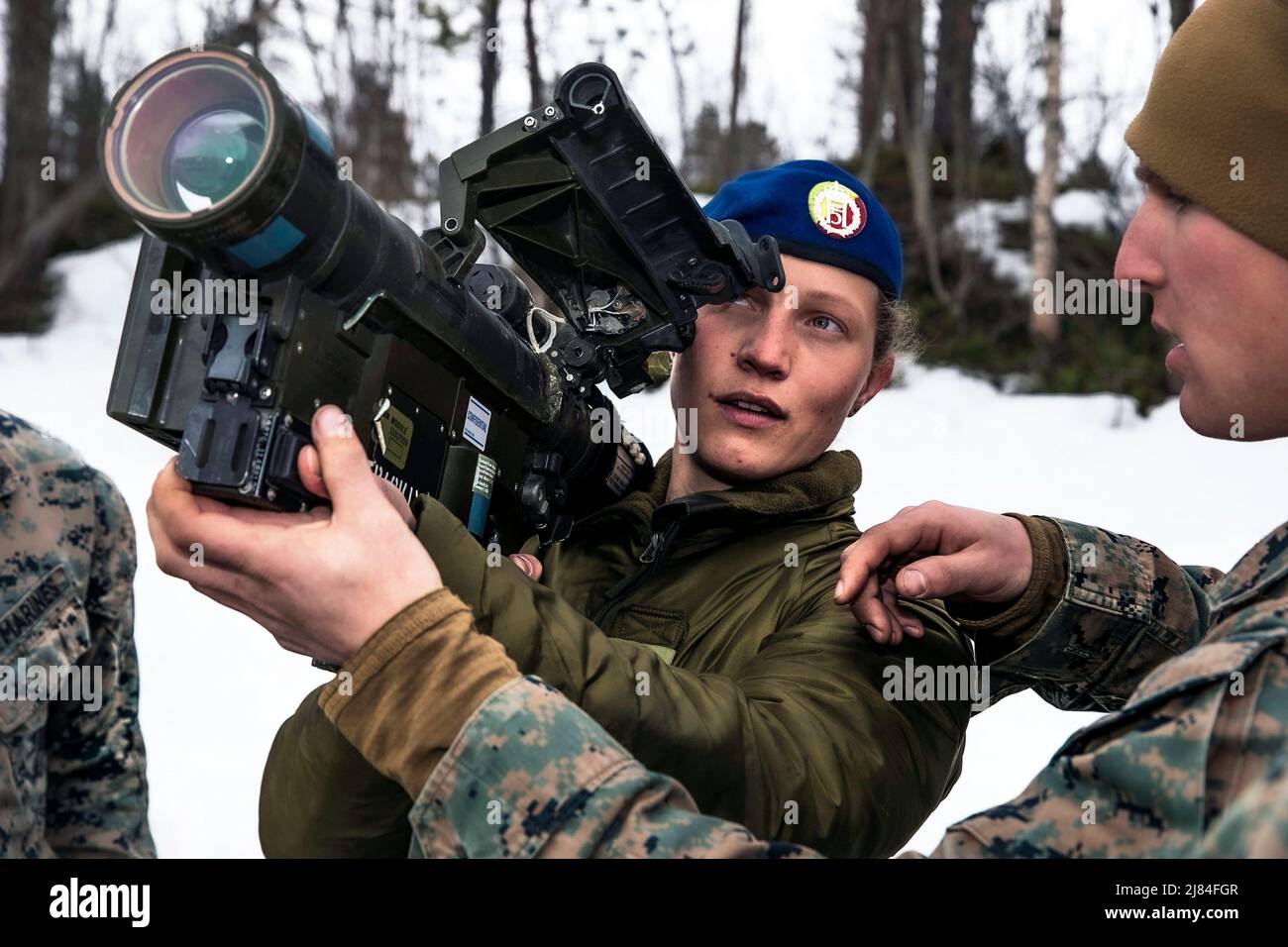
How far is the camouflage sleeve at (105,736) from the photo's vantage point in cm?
212

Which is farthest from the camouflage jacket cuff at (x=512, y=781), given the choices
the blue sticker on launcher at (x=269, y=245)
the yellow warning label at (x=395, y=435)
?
the blue sticker on launcher at (x=269, y=245)

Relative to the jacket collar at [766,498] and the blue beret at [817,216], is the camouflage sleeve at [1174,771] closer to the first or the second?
the jacket collar at [766,498]

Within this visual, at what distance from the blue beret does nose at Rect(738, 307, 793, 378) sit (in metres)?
0.13

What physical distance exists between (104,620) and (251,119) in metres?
1.10

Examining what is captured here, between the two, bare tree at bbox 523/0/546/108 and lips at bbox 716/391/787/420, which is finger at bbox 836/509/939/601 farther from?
bare tree at bbox 523/0/546/108

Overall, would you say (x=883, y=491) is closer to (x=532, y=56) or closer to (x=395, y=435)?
(x=532, y=56)

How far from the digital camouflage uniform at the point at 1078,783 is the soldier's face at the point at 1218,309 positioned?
17cm

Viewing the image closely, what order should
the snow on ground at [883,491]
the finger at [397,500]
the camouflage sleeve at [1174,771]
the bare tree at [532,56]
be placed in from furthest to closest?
1. the bare tree at [532,56]
2. the snow on ground at [883,491]
3. the finger at [397,500]
4. the camouflage sleeve at [1174,771]

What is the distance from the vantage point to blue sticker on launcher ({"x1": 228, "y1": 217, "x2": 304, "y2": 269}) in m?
1.46

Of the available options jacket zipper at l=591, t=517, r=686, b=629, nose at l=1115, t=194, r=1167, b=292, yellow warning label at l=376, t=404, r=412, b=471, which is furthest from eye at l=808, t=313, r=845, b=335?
yellow warning label at l=376, t=404, r=412, b=471
